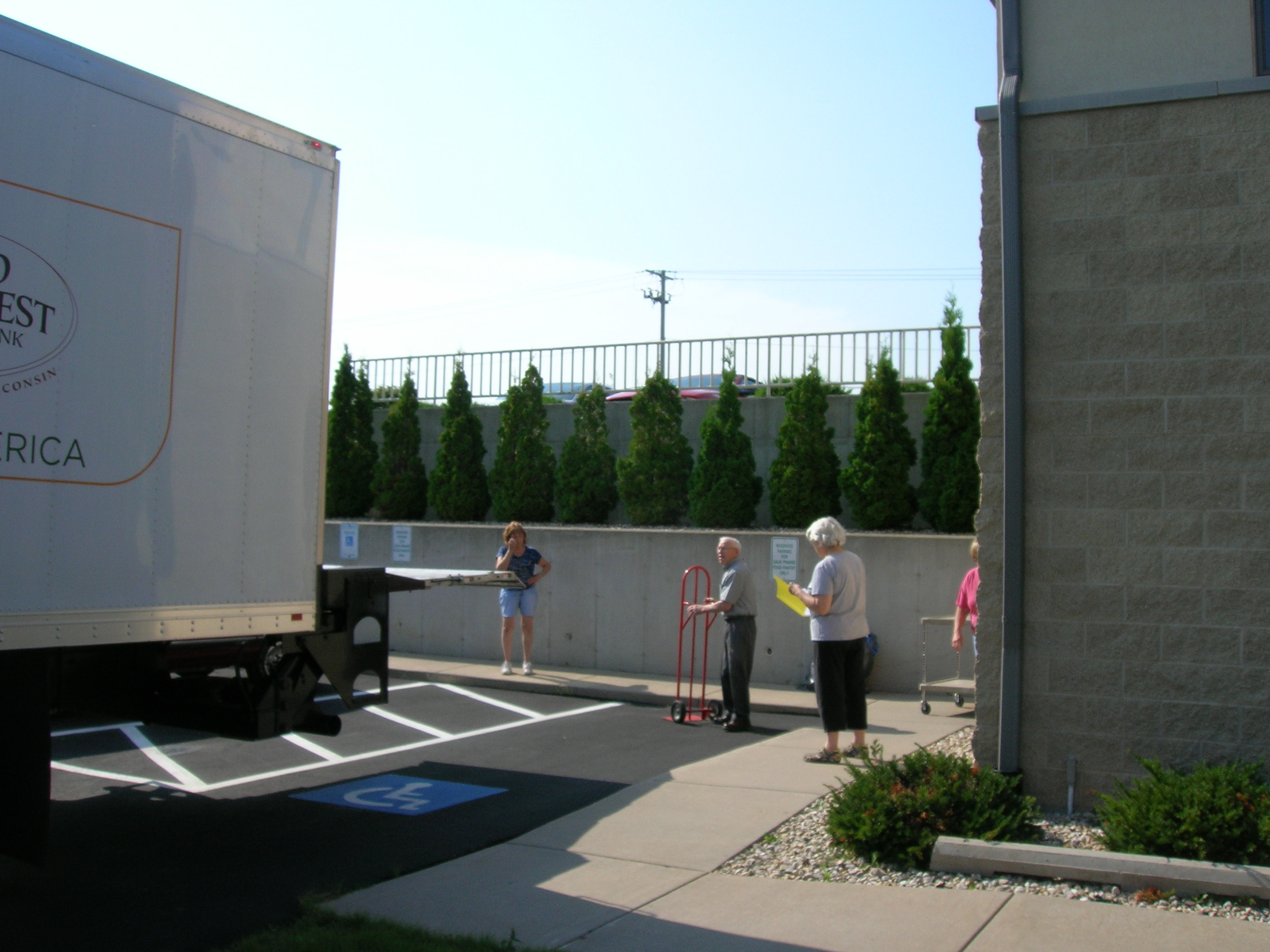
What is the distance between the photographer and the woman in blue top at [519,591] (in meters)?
12.3

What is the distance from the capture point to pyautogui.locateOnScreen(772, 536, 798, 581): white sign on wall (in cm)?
1209

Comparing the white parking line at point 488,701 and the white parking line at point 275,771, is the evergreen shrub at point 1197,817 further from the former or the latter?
the white parking line at point 488,701

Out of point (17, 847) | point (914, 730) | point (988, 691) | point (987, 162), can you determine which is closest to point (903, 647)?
point (914, 730)

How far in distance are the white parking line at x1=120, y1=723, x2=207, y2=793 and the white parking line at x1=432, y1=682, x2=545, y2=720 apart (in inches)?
130

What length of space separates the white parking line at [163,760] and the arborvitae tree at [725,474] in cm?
712

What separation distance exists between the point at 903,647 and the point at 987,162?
626 cm

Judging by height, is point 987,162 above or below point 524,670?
above

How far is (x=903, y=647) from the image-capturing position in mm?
11523

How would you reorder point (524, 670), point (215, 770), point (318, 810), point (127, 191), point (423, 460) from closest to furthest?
point (127, 191) → point (318, 810) → point (215, 770) → point (524, 670) → point (423, 460)

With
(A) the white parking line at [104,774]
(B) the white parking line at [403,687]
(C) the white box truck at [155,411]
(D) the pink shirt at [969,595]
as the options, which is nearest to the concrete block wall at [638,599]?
(D) the pink shirt at [969,595]

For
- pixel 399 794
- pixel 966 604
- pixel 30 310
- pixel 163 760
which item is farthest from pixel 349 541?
pixel 30 310

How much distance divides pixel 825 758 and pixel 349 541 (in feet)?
31.2

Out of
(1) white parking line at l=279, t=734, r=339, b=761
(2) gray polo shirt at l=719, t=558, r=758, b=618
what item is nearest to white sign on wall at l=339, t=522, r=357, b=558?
(1) white parking line at l=279, t=734, r=339, b=761

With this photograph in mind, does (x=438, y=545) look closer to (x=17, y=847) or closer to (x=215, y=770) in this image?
(x=215, y=770)
